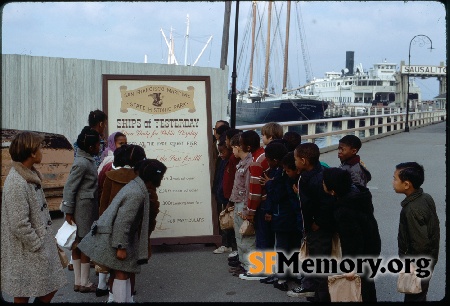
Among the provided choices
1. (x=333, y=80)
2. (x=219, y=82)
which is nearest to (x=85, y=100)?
(x=219, y=82)

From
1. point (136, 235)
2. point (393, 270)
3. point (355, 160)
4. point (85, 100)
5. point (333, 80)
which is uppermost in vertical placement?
point (333, 80)

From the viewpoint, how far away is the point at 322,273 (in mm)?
4855

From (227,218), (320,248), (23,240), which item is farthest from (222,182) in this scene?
(23,240)

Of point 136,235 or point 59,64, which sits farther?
point 59,64

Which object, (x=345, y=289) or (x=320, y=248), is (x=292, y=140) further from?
(x=345, y=289)

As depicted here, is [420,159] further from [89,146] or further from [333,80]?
[333,80]

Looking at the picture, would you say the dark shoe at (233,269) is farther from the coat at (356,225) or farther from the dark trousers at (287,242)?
the coat at (356,225)

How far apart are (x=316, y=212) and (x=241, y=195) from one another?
1386 millimetres

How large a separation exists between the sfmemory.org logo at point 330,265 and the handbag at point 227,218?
0.63m

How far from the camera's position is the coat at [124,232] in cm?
464

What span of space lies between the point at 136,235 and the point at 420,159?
44.2 ft

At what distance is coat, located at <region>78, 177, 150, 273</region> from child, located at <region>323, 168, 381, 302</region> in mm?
1495

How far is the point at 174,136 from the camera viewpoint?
711 centimetres

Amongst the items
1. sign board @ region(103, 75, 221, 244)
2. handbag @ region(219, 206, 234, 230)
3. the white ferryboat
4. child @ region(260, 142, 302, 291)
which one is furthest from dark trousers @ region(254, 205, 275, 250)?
the white ferryboat
